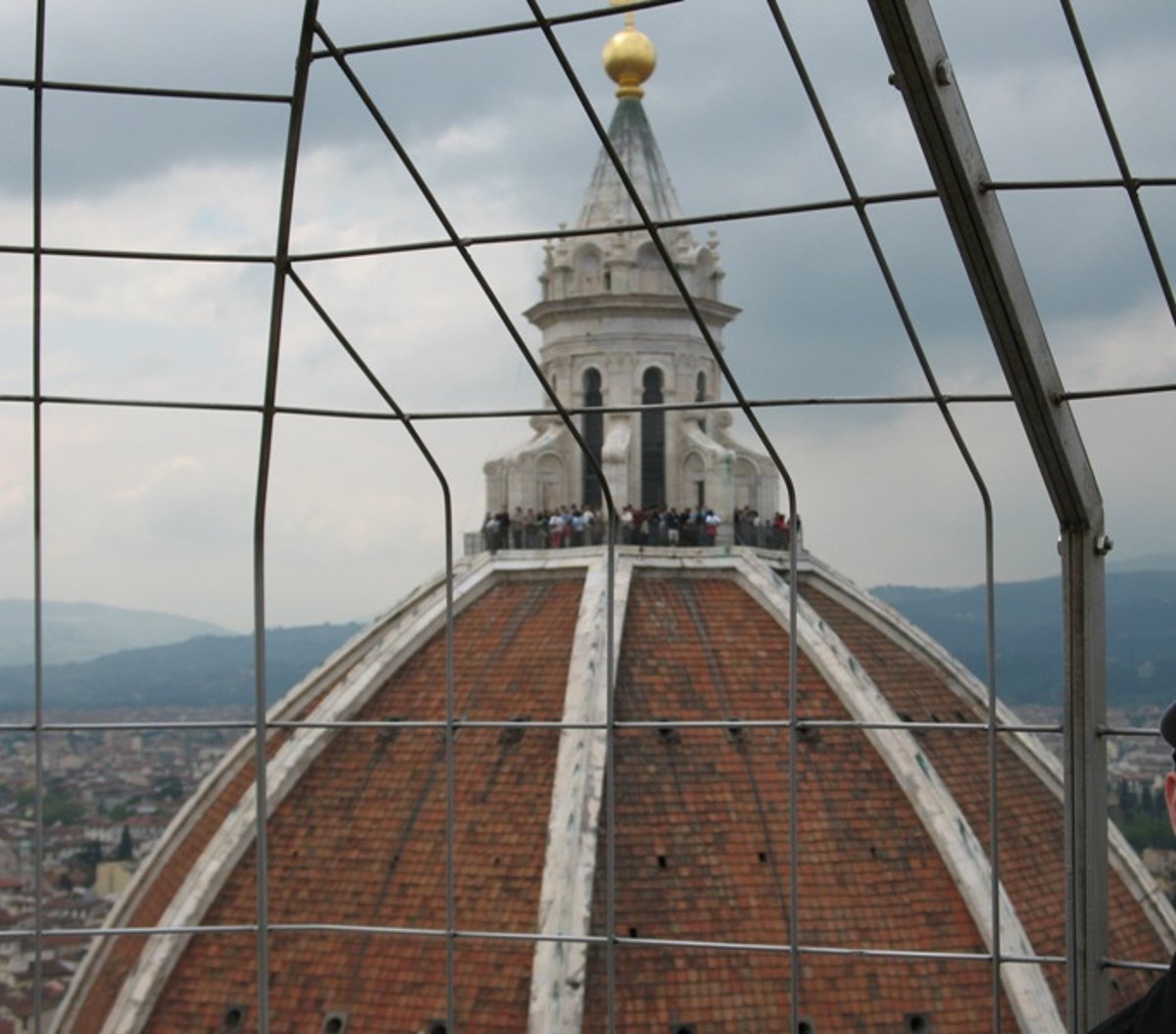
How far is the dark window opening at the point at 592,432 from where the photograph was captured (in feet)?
98.1

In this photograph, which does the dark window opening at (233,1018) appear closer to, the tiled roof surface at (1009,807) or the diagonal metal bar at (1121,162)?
the tiled roof surface at (1009,807)

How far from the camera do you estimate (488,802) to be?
24938mm

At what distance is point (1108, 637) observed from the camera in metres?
9.77

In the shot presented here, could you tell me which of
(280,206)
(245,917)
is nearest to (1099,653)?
(280,206)

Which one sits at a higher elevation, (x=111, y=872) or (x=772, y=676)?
(x=772, y=676)

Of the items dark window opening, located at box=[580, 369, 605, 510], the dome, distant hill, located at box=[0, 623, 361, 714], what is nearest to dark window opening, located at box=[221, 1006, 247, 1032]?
the dome

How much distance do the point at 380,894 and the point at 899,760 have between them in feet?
19.2

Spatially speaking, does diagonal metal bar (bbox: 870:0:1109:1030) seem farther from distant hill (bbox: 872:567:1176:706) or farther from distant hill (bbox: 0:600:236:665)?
distant hill (bbox: 0:600:236:665)

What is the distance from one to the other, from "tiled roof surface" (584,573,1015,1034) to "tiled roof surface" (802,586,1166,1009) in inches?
32.4

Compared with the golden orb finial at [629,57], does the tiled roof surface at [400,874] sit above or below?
below

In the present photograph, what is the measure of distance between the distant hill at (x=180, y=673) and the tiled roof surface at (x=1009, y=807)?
6.78 metres

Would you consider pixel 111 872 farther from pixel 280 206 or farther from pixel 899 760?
pixel 280 206

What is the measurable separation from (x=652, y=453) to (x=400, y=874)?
8.62 meters

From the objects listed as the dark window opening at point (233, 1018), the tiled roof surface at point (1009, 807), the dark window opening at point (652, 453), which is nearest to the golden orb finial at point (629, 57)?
the dark window opening at point (652, 453)
